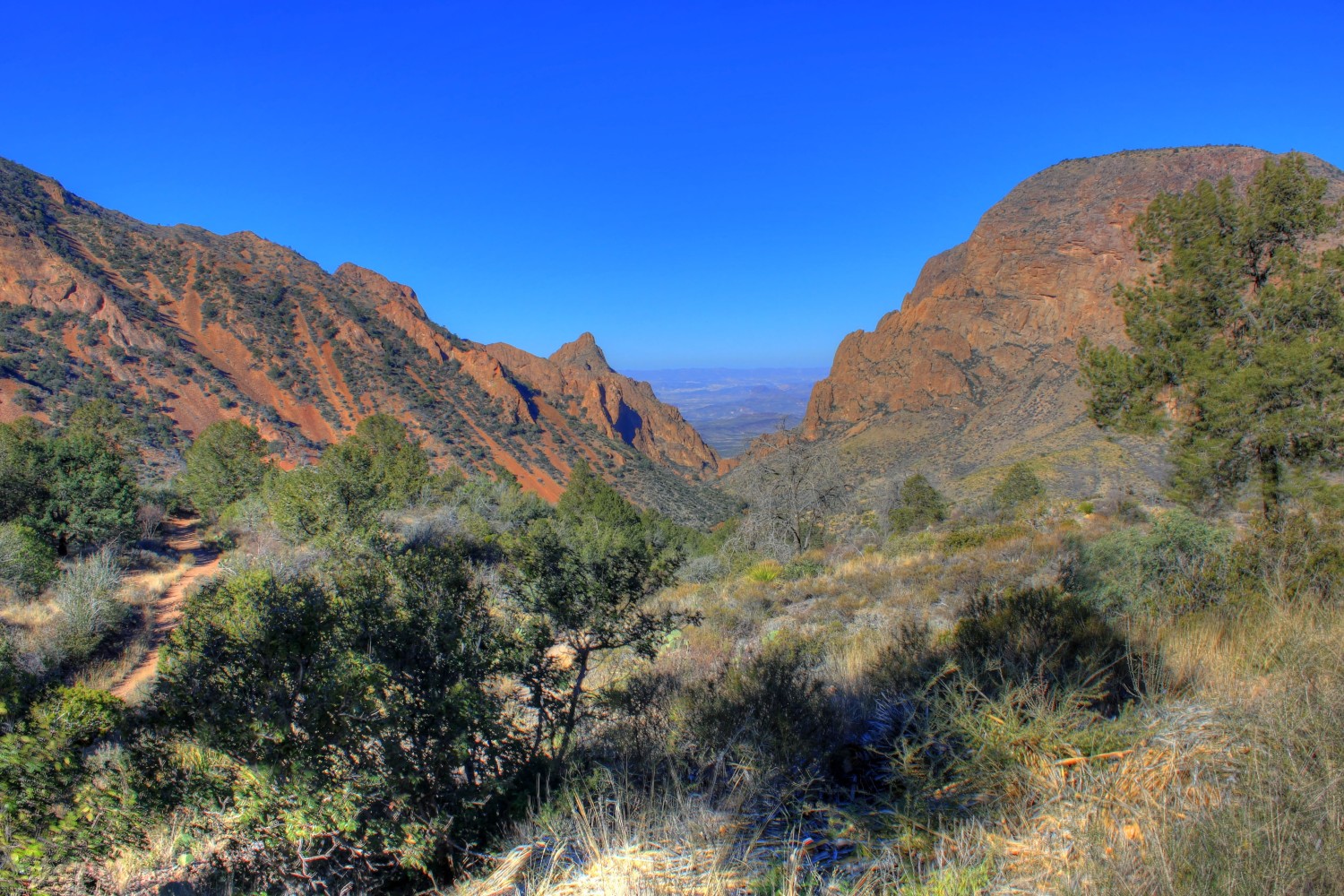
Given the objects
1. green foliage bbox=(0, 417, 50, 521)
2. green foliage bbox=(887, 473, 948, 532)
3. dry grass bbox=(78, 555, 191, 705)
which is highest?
green foliage bbox=(0, 417, 50, 521)

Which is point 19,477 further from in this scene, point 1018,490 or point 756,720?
point 1018,490

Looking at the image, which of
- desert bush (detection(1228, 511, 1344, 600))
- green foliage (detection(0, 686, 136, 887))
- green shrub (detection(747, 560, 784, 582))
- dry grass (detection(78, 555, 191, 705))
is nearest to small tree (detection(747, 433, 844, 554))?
green shrub (detection(747, 560, 784, 582))

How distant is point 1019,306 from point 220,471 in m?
81.3

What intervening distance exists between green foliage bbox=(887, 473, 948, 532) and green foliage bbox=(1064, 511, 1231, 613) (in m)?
14.3

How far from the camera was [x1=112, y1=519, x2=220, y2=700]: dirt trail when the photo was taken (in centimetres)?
1005

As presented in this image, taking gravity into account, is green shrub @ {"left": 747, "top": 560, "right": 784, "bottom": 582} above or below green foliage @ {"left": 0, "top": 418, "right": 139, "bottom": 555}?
below

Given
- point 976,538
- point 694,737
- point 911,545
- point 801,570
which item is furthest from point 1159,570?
point 911,545

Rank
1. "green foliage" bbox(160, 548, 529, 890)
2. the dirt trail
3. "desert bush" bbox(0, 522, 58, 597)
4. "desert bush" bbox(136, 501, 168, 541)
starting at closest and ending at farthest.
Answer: "green foliage" bbox(160, 548, 529, 890) → the dirt trail → "desert bush" bbox(0, 522, 58, 597) → "desert bush" bbox(136, 501, 168, 541)

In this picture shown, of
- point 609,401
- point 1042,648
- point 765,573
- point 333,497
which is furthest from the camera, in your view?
point 609,401

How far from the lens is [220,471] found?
2438cm

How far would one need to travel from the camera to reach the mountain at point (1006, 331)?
54844 millimetres

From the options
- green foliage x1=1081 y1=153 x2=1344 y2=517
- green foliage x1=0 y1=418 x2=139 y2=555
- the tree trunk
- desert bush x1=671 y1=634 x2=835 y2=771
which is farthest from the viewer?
green foliage x1=0 y1=418 x2=139 y2=555

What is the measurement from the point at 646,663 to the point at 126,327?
6306 cm

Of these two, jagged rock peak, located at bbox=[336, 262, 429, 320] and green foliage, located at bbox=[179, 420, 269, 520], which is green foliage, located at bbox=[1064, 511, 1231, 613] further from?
jagged rock peak, located at bbox=[336, 262, 429, 320]
